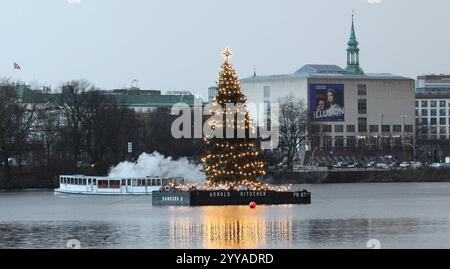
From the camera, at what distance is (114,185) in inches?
4638

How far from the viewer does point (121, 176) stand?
122 metres

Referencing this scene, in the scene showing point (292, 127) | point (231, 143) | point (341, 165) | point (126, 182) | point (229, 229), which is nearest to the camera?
point (229, 229)

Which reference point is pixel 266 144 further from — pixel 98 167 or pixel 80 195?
pixel 80 195

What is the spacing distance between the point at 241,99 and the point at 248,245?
94.2 feet

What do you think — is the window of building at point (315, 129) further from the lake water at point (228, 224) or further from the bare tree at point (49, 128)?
the lake water at point (228, 224)

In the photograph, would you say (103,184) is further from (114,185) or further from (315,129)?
(315,129)

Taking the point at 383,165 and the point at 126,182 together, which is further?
the point at 383,165

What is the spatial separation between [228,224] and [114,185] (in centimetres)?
4743

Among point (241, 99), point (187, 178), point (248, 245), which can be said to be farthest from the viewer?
point (187, 178)

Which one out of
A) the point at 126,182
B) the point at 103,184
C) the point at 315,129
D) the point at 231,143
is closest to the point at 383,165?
the point at 315,129

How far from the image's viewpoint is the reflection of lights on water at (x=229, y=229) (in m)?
59.5

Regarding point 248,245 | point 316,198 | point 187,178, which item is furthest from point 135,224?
point 187,178

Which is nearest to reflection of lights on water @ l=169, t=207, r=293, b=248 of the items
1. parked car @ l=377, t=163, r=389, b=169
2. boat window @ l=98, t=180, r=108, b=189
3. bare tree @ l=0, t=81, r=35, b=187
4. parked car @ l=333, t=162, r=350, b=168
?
boat window @ l=98, t=180, r=108, b=189

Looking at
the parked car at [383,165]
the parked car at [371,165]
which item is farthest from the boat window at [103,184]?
Result: the parked car at [371,165]
